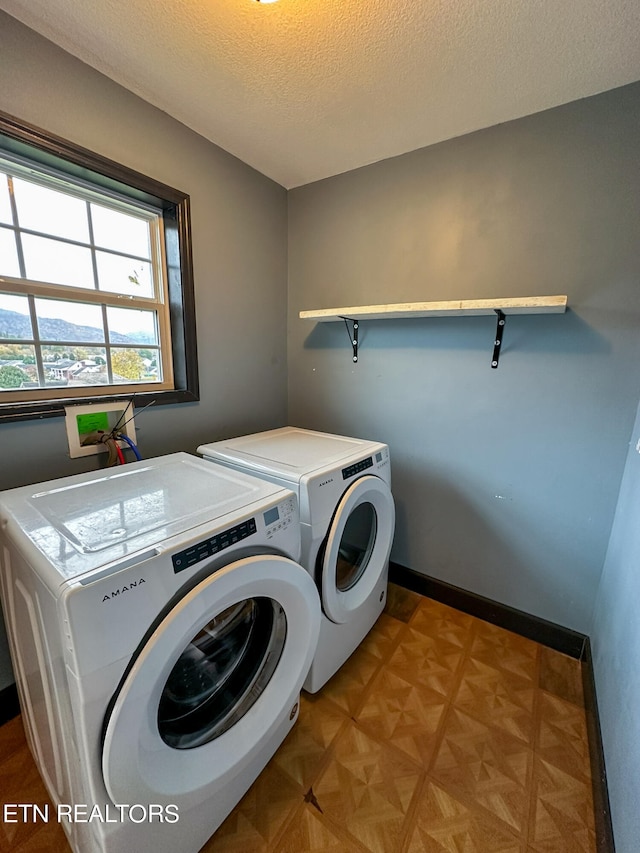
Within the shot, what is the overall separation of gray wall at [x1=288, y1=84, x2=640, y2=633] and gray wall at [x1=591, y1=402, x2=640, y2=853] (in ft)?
0.40

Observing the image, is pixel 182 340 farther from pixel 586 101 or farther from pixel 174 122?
pixel 586 101

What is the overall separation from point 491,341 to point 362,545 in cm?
107

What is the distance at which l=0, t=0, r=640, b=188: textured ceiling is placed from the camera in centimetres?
96

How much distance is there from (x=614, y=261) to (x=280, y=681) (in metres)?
1.81

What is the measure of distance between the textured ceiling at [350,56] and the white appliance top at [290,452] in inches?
52.2

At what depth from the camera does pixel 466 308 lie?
1.34m

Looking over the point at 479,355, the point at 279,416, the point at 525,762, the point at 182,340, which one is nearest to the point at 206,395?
the point at 182,340

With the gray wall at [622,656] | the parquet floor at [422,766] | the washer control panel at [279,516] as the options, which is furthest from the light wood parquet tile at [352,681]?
the washer control panel at [279,516]

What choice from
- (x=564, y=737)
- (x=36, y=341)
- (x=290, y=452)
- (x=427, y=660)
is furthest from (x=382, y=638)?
(x=36, y=341)

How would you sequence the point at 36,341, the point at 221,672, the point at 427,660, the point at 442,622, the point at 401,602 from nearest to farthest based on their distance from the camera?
the point at 221,672
the point at 36,341
the point at 427,660
the point at 442,622
the point at 401,602

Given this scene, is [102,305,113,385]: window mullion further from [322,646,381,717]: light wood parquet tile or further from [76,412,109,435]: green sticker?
[322,646,381,717]: light wood parquet tile

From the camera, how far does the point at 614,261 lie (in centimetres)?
125

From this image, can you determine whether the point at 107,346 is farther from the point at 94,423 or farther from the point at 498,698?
the point at 498,698

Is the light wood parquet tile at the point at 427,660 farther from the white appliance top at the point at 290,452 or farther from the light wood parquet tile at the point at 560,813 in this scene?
the white appliance top at the point at 290,452
